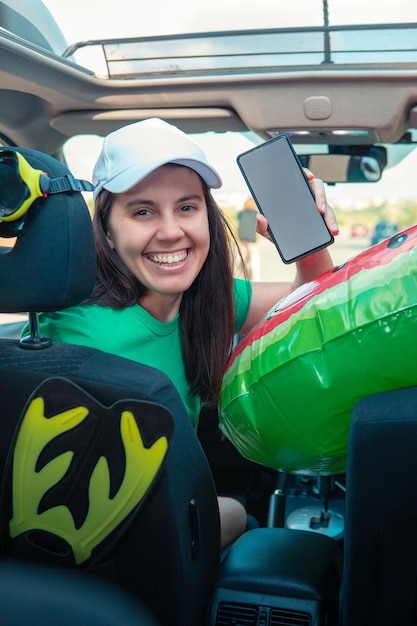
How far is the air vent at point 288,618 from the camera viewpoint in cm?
124

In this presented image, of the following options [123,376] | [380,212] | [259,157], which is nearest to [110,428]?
[123,376]

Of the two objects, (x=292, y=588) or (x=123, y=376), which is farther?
(x=292, y=588)

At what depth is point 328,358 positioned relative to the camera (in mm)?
1114

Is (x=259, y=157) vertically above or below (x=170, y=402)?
above

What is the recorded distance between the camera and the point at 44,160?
3.84 ft

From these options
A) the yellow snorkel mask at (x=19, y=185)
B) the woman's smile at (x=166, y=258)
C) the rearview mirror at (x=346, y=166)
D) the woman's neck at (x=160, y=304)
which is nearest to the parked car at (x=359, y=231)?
the rearview mirror at (x=346, y=166)

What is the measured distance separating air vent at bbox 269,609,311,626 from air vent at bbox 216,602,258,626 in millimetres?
30

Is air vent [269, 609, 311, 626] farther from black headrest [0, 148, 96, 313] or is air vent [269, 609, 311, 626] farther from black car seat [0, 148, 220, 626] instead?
black headrest [0, 148, 96, 313]

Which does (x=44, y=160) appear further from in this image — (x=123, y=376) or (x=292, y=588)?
(x=292, y=588)

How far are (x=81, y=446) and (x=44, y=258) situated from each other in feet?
0.93

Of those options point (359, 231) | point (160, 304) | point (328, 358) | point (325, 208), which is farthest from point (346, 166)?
point (359, 231)

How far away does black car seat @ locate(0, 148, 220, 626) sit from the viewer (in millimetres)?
1127

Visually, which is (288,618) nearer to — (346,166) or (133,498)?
(133,498)

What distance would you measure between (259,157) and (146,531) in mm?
777
